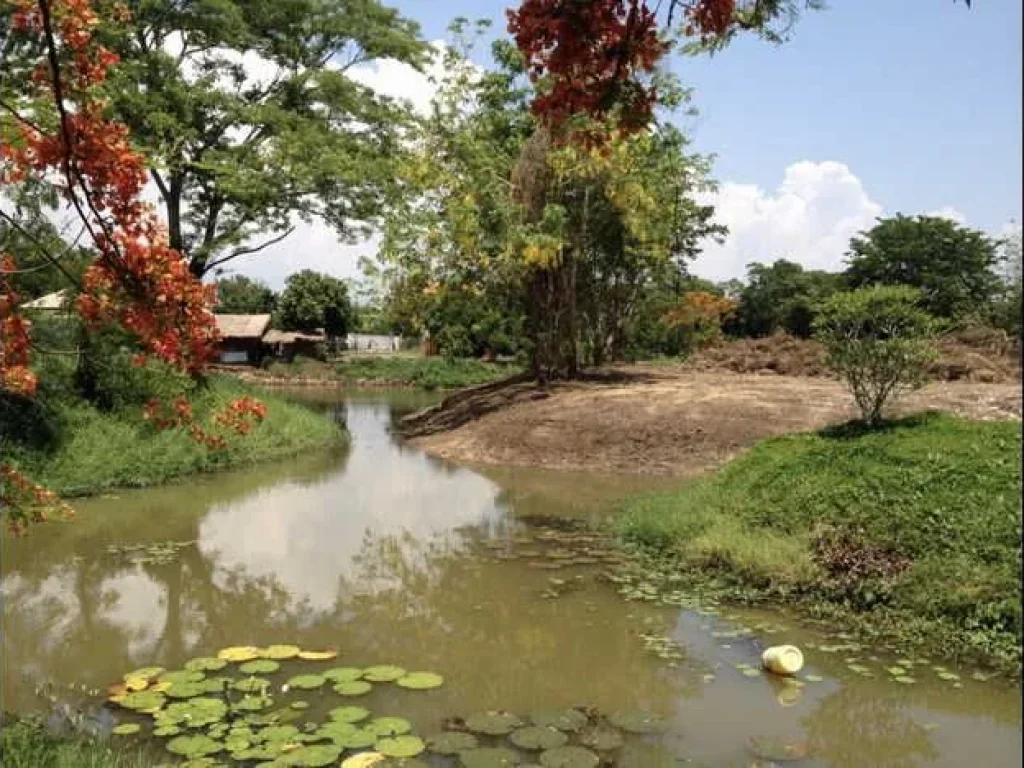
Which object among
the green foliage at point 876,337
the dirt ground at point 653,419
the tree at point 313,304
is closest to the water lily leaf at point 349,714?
the green foliage at point 876,337

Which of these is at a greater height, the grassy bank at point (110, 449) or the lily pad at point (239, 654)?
the grassy bank at point (110, 449)

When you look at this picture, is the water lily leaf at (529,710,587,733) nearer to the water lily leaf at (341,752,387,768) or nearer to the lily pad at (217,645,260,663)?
the water lily leaf at (341,752,387,768)

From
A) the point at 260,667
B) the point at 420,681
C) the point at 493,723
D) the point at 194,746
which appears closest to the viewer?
the point at 194,746

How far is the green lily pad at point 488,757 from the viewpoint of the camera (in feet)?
15.2

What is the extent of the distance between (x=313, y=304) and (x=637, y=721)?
47.8 meters

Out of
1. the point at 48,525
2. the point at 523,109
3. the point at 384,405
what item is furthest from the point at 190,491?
the point at 384,405

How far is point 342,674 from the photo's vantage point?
589 cm

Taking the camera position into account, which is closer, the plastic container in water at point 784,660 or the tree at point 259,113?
the plastic container in water at point 784,660

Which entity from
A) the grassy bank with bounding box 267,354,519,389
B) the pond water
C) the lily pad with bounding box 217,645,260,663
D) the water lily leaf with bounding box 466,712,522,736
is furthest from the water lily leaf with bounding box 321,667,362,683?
the grassy bank with bounding box 267,354,519,389

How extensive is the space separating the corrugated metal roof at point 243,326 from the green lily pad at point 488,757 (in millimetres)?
39734

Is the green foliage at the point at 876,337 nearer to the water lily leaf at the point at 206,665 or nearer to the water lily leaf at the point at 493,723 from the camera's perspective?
the water lily leaf at the point at 493,723

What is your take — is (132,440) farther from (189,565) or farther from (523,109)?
(523,109)

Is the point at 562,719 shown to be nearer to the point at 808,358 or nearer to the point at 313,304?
the point at 808,358

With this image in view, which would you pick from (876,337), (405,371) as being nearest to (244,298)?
(405,371)
